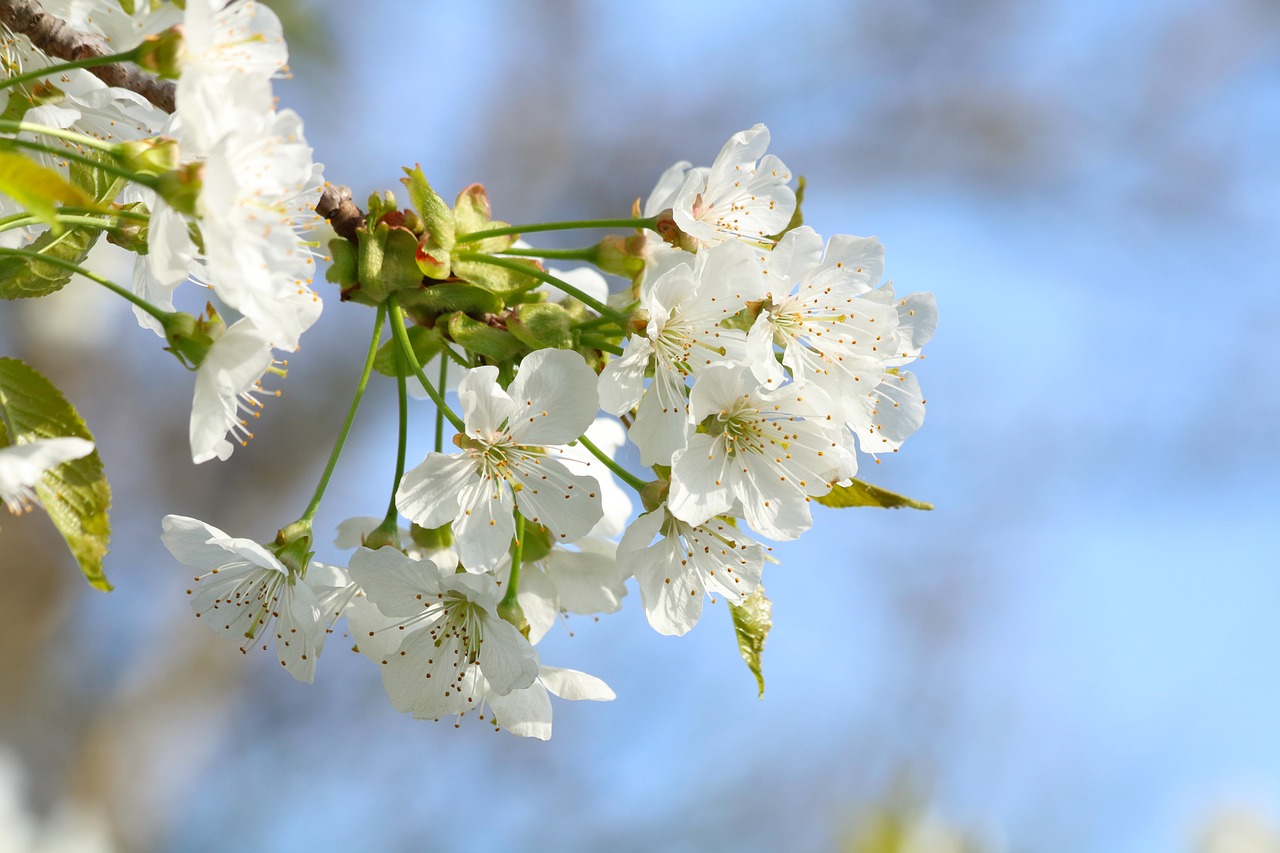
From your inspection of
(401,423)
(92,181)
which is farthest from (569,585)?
(92,181)

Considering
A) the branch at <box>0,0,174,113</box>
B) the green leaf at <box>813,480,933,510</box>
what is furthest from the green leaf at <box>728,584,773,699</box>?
the branch at <box>0,0,174,113</box>

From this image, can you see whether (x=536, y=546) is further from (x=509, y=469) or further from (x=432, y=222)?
(x=432, y=222)

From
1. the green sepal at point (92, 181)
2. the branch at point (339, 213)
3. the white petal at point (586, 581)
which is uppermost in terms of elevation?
the branch at point (339, 213)

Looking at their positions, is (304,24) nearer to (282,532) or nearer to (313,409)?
(313,409)

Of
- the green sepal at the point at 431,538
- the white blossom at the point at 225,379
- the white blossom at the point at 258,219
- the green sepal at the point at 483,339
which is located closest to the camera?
the white blossom at the point at 258,219

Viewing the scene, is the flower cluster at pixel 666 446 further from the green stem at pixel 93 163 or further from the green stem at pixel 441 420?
the green stem at pixel 93 163

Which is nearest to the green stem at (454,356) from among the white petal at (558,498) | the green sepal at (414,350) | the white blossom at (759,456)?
the green sepal at (414,350)

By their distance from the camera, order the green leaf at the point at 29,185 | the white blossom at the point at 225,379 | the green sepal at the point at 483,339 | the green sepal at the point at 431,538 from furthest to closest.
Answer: the green sepal at the point at 431,538, the green sepal at the point at 483,339, the white blossom at the point at 225,379, the green leaf at the point at 29,185

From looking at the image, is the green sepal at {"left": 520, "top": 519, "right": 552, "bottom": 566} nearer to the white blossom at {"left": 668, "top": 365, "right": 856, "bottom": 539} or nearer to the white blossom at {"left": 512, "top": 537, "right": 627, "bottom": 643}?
the white blossom at {"left": 512, "top": 537, "right": 627, "bottom": 643}
